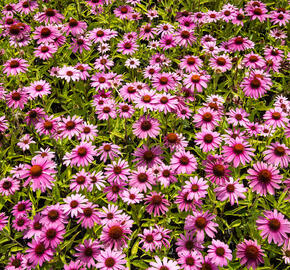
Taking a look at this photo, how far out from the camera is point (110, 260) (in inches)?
110

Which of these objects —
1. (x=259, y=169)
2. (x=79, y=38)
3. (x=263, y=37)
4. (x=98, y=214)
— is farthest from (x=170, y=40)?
(x=98, y=214)

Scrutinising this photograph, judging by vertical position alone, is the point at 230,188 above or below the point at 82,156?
above

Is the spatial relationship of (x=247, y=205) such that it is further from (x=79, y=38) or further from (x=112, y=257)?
(x=79, y=38)

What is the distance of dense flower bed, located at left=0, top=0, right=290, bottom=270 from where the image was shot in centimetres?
297

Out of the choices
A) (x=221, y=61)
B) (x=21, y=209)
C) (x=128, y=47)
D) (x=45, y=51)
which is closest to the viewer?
(x=21, y=209)

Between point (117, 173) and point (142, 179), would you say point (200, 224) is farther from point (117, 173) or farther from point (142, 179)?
point (117, 173)

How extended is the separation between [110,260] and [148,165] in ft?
3.87

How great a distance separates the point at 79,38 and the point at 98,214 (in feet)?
11.2

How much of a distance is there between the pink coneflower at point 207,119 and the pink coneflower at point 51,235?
2.11 meters

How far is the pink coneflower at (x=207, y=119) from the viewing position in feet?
12.0

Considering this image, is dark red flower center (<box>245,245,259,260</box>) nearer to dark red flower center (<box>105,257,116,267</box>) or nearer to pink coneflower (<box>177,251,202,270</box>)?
pink coneflower (<box>177,251,202,270</box>)

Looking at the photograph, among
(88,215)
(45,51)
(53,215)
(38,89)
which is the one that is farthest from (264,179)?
(45,51)

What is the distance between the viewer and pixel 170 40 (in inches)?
193

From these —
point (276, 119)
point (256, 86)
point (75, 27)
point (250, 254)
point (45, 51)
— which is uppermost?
point (75, 27)
